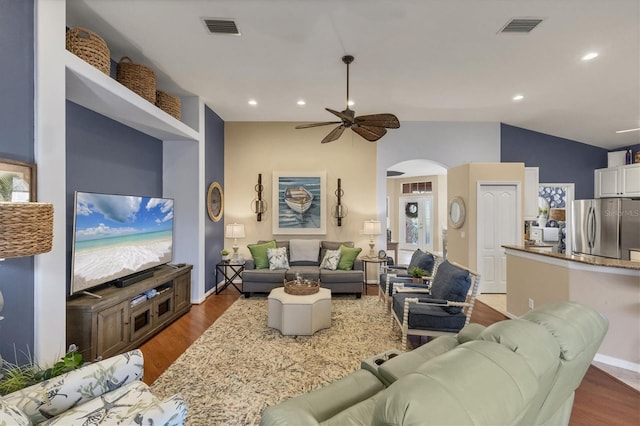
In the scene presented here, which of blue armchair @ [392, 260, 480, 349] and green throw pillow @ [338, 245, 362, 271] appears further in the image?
green throw pillow @ [338, 245, 362, 271]

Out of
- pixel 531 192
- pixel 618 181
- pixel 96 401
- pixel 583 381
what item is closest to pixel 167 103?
pixel 96 401

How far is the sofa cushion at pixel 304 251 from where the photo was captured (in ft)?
17.6

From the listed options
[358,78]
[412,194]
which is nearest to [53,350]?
[358,78]

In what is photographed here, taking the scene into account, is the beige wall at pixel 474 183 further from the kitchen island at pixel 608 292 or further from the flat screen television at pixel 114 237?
the flat screen television at pixel 114 237

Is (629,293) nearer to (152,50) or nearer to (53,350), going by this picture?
(53,350)

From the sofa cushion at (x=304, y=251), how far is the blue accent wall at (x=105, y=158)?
2429mm

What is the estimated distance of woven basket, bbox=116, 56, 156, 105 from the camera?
309 cm

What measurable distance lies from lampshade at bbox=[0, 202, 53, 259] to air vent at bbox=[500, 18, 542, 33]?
390 centimetres

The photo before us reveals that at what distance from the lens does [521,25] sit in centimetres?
268

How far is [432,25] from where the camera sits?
106 inches

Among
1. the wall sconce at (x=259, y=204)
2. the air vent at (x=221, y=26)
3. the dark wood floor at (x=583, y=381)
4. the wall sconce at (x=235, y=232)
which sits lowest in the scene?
the dark wood floor at (x=583, y=381)

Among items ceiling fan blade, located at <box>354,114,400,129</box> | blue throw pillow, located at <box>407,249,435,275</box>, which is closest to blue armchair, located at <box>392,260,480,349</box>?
blue throw pillow, located at <box>407,249,435,275</box>

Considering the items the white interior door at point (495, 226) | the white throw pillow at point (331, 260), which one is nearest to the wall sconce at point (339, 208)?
the white throw pillow at point (331, 260)

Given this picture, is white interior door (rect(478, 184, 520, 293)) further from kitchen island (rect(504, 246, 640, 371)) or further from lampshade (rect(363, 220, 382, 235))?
kitchen island (rect(504, 246, 640, 371))
